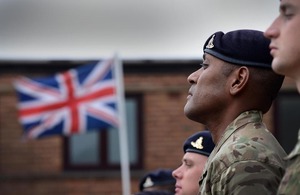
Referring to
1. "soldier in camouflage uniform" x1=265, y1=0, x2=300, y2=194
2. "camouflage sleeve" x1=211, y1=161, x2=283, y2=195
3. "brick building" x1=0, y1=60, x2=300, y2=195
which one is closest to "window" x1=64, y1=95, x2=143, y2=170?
"brick building" x1=0, y1=60, x2=300, y2=195

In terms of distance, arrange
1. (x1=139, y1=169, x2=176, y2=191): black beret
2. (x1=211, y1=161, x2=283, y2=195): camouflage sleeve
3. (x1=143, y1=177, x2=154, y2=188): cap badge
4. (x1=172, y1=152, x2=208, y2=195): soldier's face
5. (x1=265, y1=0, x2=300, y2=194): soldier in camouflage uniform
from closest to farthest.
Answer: (x1=265, y1=0, x2=300, y2=194): soldier in camouflage uniform < (x1=211, y1=161, x2=283, y2=195): camouflage sleeve < (x1=172, y1=152, x2=208, y2=195): soldier's face < (x1=139, y1=169, x2=176, y2=191): black beret < (x1=143, y1=177, x2=154, y2=188): cap badge

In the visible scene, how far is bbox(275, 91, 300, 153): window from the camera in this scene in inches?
752

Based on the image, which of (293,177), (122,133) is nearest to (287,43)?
(293,177)

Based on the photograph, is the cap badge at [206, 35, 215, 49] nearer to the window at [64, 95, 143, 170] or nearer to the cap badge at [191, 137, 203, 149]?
the cap badge at [191, 137, 203, 149]

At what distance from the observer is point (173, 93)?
19094 millimetres

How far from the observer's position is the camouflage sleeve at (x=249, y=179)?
399 centimetres

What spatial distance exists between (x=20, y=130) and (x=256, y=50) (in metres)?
15.2

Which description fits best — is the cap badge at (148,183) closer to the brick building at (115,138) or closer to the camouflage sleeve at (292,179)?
the camouflage sleeve at (292,179)

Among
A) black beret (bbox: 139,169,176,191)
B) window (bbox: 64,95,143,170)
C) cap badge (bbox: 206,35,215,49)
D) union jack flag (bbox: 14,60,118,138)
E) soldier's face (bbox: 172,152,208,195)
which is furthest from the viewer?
window (bbox: 64,95,143,170)

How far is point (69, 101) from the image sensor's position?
17.5 m

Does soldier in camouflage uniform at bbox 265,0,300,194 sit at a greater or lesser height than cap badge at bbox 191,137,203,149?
greater

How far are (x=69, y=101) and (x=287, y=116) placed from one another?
4048 mm

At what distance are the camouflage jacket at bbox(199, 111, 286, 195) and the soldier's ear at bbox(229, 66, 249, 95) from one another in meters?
0.14

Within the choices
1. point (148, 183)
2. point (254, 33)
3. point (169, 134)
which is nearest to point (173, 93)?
point (169, 134)
